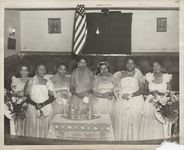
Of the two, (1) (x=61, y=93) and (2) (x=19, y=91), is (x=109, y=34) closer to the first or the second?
(1) (x=61, y=93)

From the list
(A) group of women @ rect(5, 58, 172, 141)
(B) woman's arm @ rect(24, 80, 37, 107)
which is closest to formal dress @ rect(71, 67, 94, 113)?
(A) group of women @ rect(5, 58, 172, 141)

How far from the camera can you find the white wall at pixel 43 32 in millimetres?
1688

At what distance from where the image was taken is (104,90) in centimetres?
170

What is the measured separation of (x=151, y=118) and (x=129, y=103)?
142 millimetres

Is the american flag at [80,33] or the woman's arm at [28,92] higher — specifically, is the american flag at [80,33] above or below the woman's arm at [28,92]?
above

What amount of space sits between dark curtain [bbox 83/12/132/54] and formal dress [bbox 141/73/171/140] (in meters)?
0.22

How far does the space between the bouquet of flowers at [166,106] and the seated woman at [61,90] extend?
468mm

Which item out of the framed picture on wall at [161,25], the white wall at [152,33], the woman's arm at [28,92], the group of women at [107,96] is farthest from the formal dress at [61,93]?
the framed picture on wall at [161,25]

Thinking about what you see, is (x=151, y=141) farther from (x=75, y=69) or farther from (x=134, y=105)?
(x=75, y=69)

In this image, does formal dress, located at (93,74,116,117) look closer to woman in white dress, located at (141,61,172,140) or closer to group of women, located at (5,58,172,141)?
group of women, located at (5,58,172,141)

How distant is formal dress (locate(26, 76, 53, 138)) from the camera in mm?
1702

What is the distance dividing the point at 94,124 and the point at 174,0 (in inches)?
31.0

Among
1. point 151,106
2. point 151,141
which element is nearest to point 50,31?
point 151,106

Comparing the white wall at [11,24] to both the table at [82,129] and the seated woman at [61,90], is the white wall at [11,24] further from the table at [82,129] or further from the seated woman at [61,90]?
the table at [82,129]
